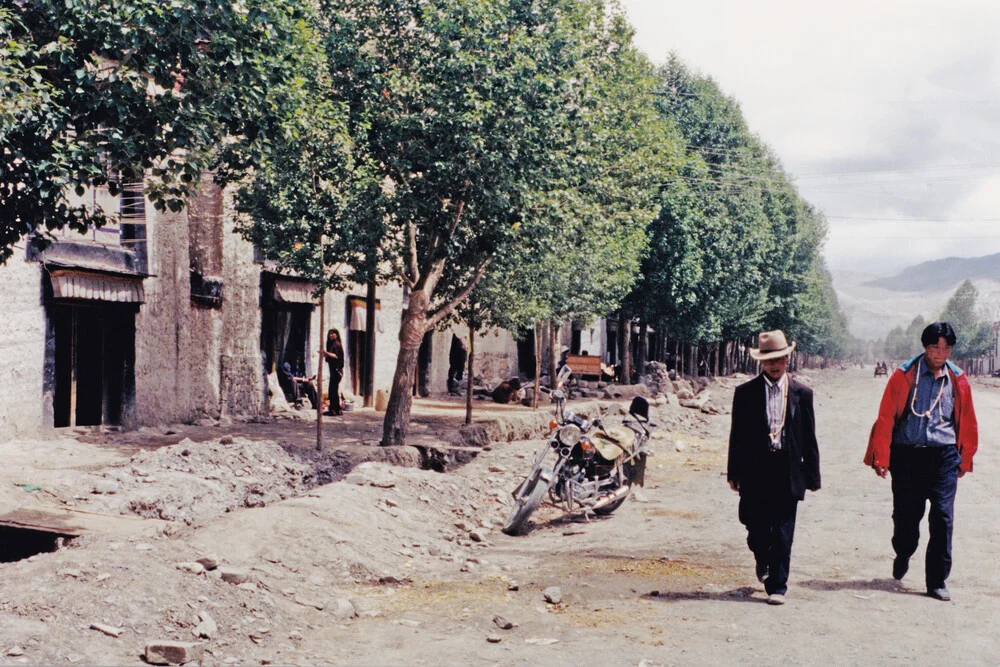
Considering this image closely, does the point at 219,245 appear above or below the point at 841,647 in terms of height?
above

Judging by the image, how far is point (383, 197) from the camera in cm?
1492

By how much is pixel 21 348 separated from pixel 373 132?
6465mm

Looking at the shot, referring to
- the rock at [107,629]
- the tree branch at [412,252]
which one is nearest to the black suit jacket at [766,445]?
the rock at [107,629]

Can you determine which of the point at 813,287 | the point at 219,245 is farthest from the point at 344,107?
the point at 813,287

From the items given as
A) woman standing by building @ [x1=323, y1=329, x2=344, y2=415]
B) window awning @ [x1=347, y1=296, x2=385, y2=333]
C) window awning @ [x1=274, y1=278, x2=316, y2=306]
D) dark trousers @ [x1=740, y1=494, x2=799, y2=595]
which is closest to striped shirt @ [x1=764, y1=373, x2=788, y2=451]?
dark trousers @ [x1=740, y1=494, x2=799, y2=595]

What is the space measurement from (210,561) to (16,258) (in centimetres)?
1007

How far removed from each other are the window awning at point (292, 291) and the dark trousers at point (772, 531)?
16.4 m

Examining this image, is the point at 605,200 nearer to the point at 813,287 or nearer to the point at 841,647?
the point at 841,647

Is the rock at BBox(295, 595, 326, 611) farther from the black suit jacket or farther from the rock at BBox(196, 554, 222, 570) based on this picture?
the black suit jacket

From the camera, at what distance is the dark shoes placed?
6.91 meters

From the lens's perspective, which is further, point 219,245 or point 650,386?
point 650,386

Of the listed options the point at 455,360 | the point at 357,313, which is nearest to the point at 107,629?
the point at 357,313

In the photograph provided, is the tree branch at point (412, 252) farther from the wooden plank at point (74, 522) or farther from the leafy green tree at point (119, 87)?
the wooden plank at point (74, 522)

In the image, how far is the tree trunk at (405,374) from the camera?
1641cm
